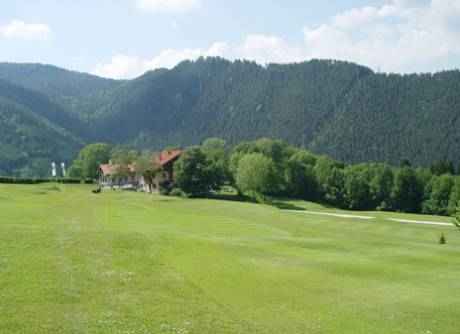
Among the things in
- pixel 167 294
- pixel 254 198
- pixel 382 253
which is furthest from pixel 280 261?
pixel 254 198

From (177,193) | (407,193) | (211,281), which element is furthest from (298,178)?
(211,281)

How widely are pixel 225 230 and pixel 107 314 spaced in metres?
25.1

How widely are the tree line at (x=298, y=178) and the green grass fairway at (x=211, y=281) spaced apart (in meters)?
59.9

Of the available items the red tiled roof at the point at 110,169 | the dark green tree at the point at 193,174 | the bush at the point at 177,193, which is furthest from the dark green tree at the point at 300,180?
the red tiled roof at the point at 110,169

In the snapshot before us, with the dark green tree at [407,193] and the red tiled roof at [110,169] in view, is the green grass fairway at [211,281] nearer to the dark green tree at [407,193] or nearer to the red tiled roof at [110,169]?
the red tiled roof at [110,169]

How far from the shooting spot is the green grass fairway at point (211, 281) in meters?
16.3

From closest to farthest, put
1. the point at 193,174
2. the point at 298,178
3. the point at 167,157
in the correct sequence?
the point at 193,174, the point at 167,157, the point at 298,178

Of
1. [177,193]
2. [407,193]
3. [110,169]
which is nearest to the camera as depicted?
[177,193]

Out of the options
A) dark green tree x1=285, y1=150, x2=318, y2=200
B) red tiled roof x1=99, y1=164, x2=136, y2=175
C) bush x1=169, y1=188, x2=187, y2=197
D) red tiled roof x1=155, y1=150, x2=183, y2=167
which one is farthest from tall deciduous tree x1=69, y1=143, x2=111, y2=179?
dark green tree x1=285, y1=150, x2=318, y2=200

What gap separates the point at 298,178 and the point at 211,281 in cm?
11239

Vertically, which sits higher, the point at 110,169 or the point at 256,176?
the point at 110,169

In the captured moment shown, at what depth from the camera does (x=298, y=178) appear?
13325cm

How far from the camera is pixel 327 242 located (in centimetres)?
3725

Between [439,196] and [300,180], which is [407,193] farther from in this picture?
[300,180]
